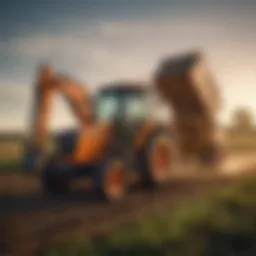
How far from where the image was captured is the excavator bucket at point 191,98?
102 inches

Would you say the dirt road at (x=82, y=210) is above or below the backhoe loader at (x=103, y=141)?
below

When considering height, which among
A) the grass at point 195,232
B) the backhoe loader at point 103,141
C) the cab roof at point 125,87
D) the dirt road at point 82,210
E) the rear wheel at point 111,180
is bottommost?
the grass at point 195,232

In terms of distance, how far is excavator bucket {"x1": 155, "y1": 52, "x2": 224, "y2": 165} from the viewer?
259 cm

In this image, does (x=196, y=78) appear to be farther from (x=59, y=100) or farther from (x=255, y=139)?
(x=59, y=100)

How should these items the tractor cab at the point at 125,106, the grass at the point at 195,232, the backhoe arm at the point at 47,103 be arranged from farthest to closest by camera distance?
the tractor cab at the point at 125,106 < the backhoe arm at the point at 47,103 < the grass at the point at 195,232

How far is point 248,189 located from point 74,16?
1329 millimetres

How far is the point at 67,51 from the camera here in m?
2.51

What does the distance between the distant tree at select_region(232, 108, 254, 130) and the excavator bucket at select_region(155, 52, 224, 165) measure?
0.12 meters

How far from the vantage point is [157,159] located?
2.83m

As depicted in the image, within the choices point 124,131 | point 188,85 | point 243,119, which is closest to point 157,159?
point 124,131

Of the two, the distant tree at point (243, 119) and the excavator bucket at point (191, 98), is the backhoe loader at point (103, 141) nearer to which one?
the excavator bucket at point (191, 98)

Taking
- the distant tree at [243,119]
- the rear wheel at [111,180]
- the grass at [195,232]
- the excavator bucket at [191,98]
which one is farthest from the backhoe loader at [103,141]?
the distant tree at [243,119]

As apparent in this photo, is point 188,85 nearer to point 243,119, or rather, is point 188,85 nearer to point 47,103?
point 243,119

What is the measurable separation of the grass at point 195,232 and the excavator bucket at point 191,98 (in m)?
0.34
